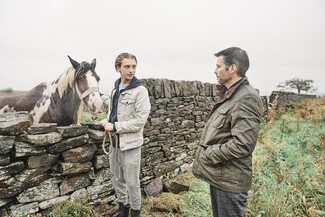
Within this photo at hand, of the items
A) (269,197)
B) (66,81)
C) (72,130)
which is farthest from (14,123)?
(269,197)

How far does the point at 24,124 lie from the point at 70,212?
4.37 ft

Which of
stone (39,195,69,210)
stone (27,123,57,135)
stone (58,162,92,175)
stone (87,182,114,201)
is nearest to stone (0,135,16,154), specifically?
stone (27,123,57,135)

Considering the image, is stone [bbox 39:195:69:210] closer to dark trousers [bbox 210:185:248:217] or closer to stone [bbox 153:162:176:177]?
stone [bbox 153:162:176:177]

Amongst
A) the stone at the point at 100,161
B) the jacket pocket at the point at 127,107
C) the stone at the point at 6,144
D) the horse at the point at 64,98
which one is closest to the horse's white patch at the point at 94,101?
the horse at the point at 64,98

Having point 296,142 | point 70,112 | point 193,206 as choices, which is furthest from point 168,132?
point 296,142

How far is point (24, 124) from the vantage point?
2811mm

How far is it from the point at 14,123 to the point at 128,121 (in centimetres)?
135

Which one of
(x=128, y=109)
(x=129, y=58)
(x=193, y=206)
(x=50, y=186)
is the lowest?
(x=193, y=206)

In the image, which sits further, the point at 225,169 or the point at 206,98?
the point at 206,98

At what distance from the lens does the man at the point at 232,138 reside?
6.12 feet

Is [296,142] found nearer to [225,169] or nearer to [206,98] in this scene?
[206,98]

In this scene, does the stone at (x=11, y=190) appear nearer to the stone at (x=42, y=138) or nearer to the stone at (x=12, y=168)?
the stone at (x=12, y=168)

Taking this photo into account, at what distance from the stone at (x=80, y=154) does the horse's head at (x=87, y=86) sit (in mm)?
873

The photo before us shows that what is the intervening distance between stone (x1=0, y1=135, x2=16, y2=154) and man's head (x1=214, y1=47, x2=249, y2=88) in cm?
246
